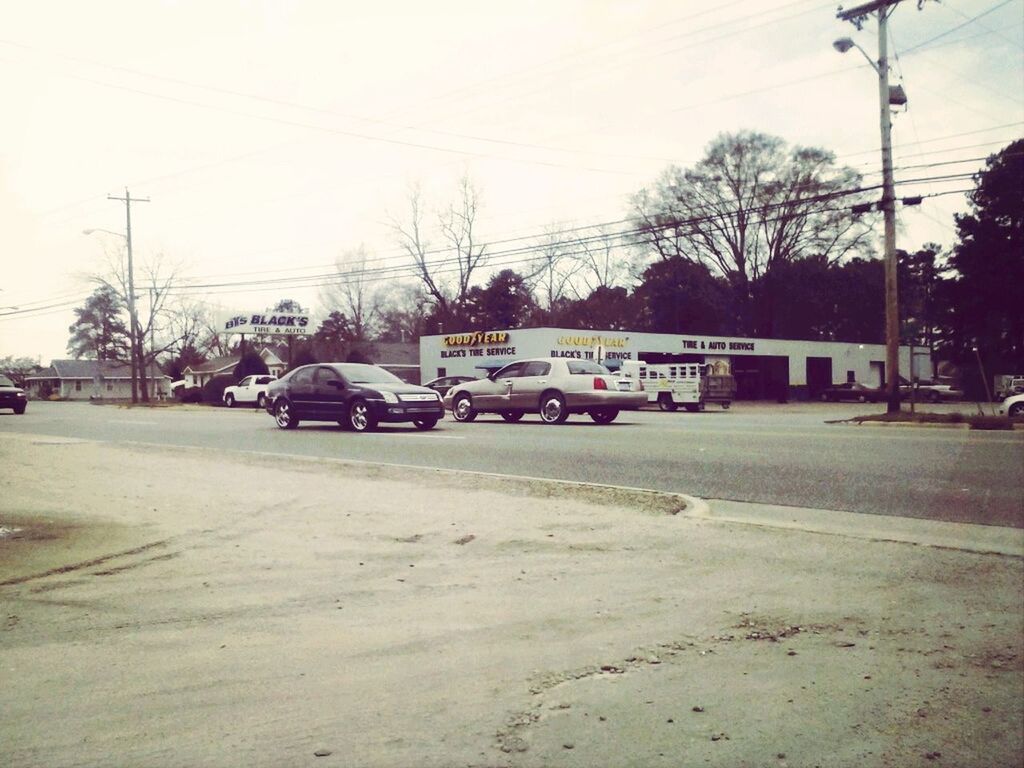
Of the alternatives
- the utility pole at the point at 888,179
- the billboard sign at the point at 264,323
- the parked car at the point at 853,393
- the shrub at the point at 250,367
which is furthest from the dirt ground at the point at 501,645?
the billboard sign at the point at 264,323

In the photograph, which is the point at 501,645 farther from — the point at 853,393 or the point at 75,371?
the point at 75,371

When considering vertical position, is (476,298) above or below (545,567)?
above

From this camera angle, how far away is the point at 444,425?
1889 cm

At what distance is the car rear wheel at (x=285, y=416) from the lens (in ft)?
59.6

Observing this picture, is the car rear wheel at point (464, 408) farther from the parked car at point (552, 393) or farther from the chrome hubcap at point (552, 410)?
the chrome hubcap at point (552, 410)

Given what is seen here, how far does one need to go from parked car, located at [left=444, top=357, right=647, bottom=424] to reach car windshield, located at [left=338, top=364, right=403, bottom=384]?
294 cm

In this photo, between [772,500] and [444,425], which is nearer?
[772,500]

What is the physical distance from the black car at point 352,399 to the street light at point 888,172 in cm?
943

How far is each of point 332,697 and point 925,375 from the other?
133 feet

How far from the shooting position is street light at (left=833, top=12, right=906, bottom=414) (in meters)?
5.77

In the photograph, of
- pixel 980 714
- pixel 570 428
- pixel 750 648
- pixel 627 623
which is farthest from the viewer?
pixel 570 428

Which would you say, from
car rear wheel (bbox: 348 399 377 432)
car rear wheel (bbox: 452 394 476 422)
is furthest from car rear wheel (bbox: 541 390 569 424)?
car rear wheel (bbox: 348 399 377 432)

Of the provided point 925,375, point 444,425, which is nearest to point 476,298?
point 925,375

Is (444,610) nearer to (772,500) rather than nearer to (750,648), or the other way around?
(750,648)
